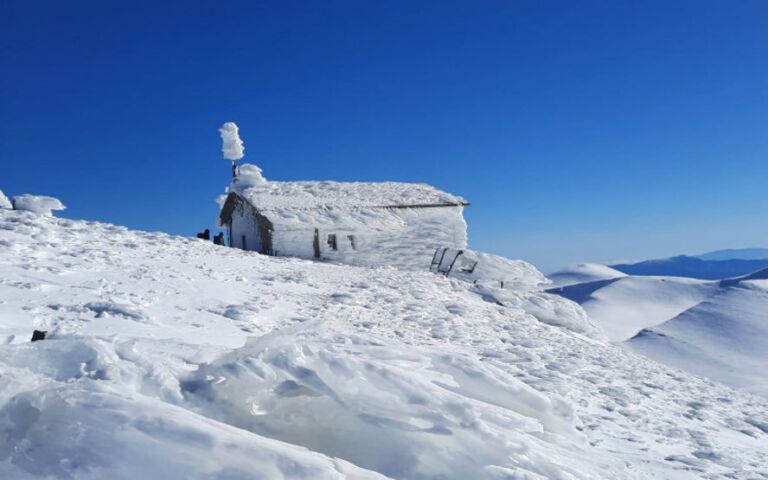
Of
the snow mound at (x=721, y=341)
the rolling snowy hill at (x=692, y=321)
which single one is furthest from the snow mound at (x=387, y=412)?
the snow mound at (x=721, y=341)

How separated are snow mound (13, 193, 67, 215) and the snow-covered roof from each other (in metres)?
9.83

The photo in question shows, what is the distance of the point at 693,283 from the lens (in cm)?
6531

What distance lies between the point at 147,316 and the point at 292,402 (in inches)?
214

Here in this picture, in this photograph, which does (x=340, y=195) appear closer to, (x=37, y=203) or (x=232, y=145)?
(x=232, y=145)

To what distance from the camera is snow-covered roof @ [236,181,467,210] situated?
26672 millimetres

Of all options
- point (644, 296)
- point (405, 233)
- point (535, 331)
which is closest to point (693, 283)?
point (644, 296)

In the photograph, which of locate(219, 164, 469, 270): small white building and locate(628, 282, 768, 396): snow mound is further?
locate(628, 282, 768, 396): snow mound

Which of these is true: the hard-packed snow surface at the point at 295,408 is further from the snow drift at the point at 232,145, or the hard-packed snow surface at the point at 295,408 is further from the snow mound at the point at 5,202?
the snow drift at the point at 232,145

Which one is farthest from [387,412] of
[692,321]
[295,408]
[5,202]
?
[692,321]

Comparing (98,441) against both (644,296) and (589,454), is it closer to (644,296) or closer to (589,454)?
(589,454)

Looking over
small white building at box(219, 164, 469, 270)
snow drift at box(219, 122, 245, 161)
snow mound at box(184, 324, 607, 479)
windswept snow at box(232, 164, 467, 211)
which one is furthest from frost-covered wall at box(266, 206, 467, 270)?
snow mound at box(184, 324, 607, 479)

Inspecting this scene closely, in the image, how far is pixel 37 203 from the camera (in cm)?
1667

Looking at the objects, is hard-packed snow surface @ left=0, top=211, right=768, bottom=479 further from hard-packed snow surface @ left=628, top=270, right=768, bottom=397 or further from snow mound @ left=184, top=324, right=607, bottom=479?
hard-packed snow surface @ left=628, top=270, right=768, bottom=397

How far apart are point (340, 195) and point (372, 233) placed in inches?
135
